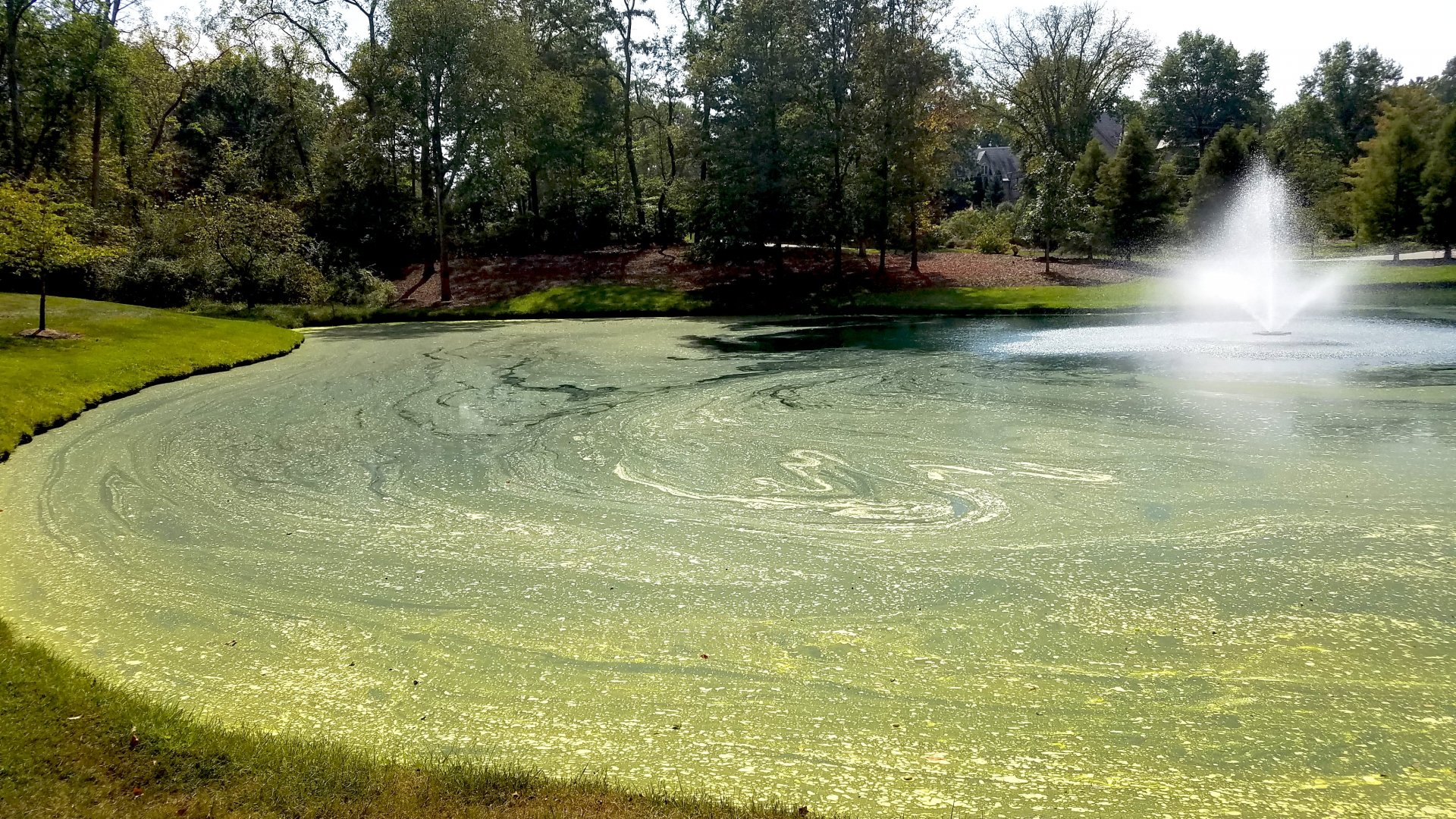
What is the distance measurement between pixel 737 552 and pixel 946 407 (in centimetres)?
667

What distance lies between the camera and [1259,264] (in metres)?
37.8

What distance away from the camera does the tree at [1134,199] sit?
40625 millimetres

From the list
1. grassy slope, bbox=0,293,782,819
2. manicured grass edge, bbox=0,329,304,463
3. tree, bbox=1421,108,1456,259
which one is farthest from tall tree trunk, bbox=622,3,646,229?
grassy slope, bbox=0,293,782,819

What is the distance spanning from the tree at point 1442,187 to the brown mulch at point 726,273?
1030cm

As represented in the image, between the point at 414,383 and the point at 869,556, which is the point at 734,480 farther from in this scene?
the point at 414,383

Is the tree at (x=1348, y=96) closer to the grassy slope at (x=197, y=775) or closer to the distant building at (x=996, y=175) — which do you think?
the distant building at (x=996, y=175)

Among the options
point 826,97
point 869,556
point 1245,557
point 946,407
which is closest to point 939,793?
point 869,556

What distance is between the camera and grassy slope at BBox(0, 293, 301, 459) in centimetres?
1424

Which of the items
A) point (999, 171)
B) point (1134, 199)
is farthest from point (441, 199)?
point (999, 171)

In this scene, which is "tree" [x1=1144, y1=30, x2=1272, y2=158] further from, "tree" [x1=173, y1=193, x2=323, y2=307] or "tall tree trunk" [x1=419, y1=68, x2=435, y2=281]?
"tree" [x1=173, y1=193, x2=323, y2=307]

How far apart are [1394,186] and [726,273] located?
27.4 metres

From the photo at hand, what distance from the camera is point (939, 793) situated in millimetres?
3898

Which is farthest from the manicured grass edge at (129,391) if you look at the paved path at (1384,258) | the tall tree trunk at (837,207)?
the paved path at (1384,258)

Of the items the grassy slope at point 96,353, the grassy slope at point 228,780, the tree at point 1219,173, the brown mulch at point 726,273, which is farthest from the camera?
the tree at point 1219,173
